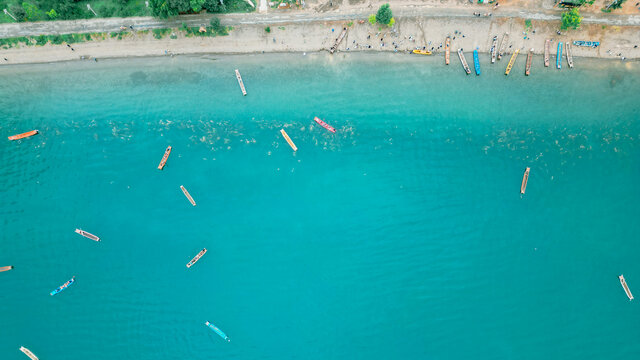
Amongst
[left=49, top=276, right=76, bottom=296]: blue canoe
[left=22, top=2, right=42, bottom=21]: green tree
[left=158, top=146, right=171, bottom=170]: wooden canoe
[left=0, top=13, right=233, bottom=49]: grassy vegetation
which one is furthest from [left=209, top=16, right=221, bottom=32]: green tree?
[left=49, top=276, right=76, bottom=296]: blue canoe

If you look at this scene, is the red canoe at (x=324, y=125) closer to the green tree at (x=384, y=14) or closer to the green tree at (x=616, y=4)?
the green tree at (x=384, y=14)

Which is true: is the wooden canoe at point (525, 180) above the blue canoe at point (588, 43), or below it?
below

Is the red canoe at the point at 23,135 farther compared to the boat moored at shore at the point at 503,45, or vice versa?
the boat moored at shore at the point at 503,45

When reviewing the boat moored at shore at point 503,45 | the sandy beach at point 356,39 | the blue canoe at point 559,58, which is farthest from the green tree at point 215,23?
the blue canoe at point 559,58

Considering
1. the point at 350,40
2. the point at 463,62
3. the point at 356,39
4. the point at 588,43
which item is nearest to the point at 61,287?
the point at 350,40

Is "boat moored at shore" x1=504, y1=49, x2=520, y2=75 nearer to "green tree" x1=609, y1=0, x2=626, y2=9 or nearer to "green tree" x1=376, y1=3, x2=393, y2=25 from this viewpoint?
"green tree" x1=609, y1=0, x2=626, y2=9

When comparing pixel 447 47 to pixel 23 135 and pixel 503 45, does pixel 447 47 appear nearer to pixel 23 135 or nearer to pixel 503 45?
pixel 503 45
